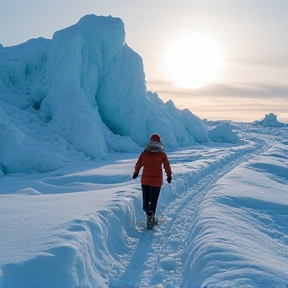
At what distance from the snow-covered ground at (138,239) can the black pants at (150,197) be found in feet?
1.12

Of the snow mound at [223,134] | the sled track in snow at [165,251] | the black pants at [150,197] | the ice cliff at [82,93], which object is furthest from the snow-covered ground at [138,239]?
the snow mound at [223,134]

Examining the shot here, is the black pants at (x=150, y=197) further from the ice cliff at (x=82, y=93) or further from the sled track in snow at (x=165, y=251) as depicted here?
the ice cliff at (x=82, y=93)

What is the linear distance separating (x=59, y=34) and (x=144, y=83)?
574 centimetres

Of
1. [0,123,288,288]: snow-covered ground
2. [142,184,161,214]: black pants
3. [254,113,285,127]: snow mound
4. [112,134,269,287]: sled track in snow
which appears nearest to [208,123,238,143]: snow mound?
[0,123,288,288]: snow-covered ground

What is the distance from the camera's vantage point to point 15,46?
25.1 meters

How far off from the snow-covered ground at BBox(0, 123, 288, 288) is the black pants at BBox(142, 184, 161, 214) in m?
0.34

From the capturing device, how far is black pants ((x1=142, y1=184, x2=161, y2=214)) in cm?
651

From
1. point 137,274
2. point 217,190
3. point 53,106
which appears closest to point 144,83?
point 53,106

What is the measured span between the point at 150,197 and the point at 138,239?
912 mm

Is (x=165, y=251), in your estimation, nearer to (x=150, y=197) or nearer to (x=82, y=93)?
(x=150, y=197)

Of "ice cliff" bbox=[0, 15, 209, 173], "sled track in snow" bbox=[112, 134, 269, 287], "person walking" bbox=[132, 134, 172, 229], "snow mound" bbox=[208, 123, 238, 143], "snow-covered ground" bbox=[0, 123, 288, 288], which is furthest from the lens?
"snow mound" bbox=[208, 123, 238, 143]

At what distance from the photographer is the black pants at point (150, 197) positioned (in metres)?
6.51

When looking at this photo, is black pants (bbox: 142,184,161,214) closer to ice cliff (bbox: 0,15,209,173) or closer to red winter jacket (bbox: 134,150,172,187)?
red winter jacket (bbox: 134,150,172,187)

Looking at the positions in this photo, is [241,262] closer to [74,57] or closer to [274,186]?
[274,186]
